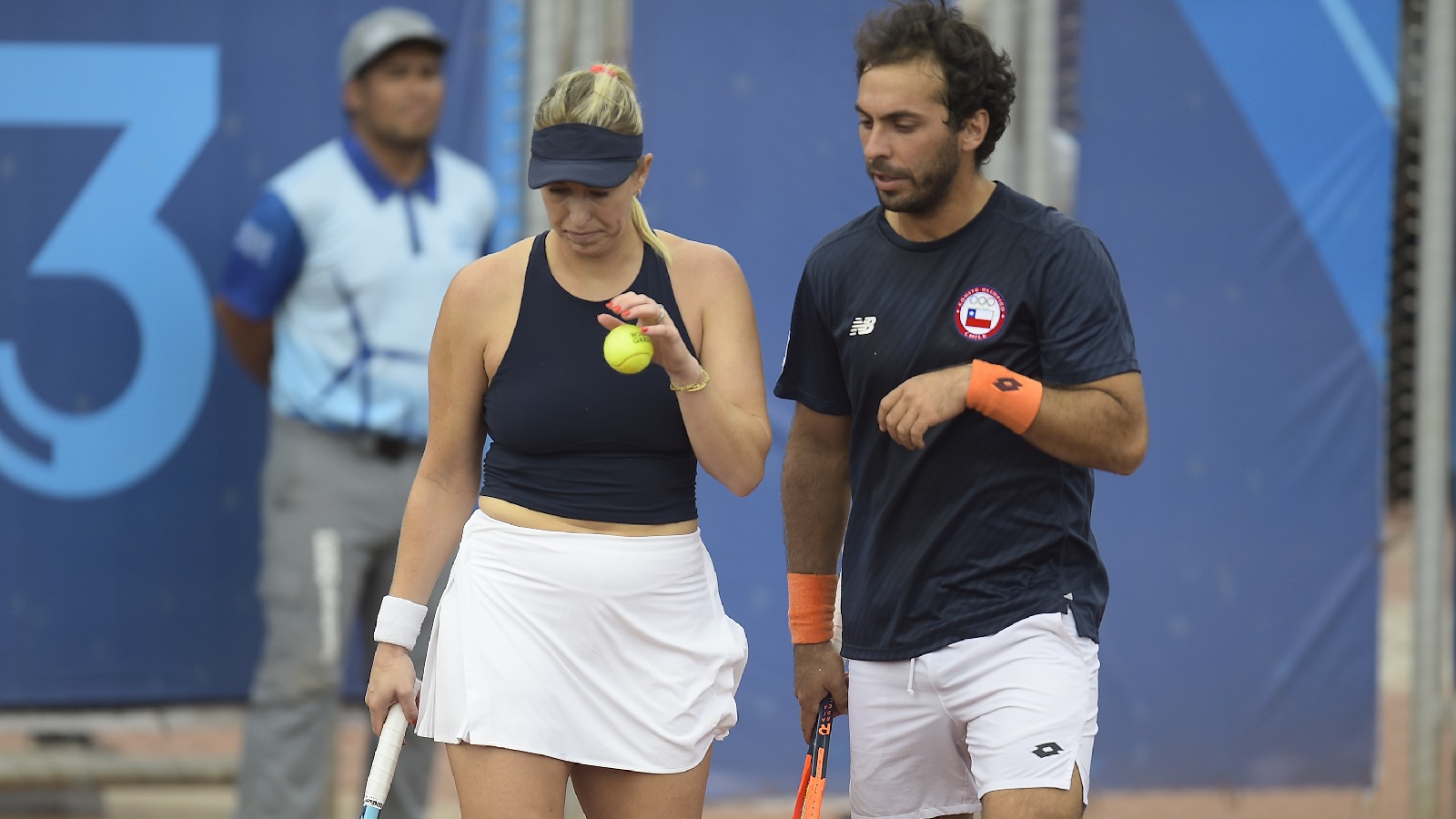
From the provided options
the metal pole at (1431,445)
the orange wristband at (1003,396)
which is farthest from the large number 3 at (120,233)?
the metal pole at (1431,445)

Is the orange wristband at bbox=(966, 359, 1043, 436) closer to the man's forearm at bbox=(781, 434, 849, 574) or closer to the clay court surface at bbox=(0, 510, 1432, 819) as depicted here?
the man's forearm at bbox=(781, 434, 849, 574)

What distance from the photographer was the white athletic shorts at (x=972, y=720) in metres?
3.51

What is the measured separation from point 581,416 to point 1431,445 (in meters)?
3.91

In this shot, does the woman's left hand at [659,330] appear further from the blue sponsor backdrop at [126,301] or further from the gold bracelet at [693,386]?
the blue sponsor backdrop at [126,301]

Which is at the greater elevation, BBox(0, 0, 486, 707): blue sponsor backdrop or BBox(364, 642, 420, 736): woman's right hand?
BBox(0, 0, 486, 707): blue sponsor backdrop

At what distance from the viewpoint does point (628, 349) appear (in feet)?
10.2

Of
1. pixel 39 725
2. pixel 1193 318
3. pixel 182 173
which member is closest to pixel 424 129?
pixel 182 173

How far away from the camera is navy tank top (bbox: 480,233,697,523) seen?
3369 millimetres

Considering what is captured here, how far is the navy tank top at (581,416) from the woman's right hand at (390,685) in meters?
0.40

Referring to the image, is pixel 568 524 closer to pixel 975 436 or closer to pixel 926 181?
pixel 975 436

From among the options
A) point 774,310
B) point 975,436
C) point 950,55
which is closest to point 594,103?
Result: point 950,55

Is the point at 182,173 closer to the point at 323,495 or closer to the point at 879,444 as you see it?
the point at 323,495

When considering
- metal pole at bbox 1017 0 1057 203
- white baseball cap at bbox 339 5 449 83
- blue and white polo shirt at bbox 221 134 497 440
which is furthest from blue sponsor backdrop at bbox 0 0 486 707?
metal pole at bbox 1017 0 1057 203

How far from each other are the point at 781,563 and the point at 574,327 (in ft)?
9.17
